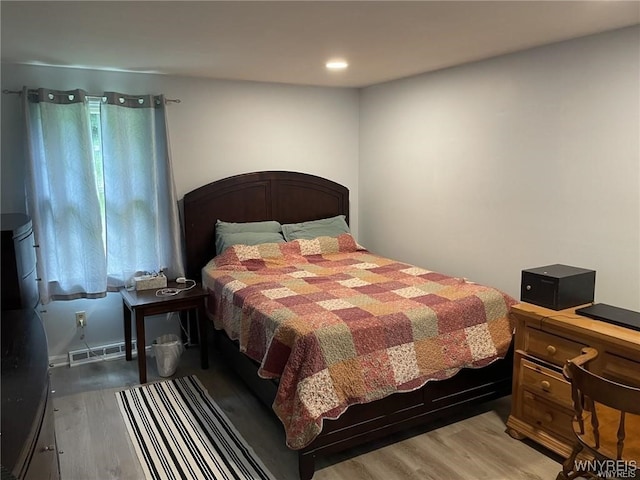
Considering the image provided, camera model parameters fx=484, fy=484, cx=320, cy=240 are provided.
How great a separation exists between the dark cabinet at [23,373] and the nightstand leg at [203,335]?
1.10 metres

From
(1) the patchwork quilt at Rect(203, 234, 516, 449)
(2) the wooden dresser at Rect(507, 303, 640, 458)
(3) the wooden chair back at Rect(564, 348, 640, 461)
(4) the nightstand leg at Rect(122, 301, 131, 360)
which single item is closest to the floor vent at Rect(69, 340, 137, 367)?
(4) the nightstand leg at Rect(122, 301, 131, 360)

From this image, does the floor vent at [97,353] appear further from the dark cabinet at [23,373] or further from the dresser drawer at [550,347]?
the dresser drawer at [550,347]

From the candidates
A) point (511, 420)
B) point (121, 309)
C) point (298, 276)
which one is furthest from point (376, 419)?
point (121, 309)

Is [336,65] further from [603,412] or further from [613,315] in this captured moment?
[603,412]

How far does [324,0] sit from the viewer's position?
2.05 m

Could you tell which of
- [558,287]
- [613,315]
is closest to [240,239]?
[558,287]

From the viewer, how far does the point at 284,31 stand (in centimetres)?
253

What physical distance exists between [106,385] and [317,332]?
184cm

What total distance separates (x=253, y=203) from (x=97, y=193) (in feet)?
4.13

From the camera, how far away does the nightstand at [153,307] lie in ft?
10.7

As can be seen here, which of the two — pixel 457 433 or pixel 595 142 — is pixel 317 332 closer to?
pixel 457 433
